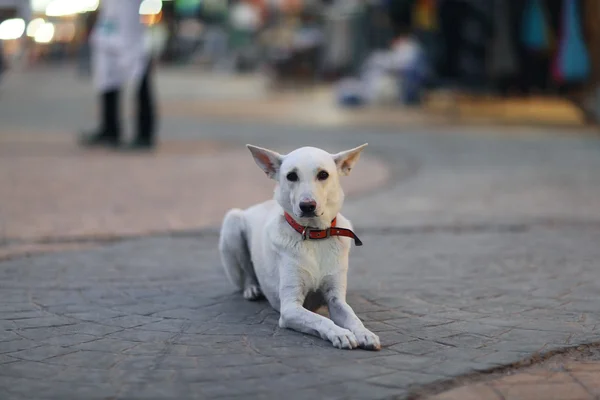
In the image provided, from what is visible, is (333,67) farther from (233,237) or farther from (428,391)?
(428,391)

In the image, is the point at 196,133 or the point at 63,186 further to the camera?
the point at 196,133

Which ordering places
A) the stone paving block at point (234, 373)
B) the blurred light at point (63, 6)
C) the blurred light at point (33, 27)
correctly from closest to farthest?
the stone paving block at point (234, 373)
the blurred light at point (33, 27)
the blurred light at point (63, 6)

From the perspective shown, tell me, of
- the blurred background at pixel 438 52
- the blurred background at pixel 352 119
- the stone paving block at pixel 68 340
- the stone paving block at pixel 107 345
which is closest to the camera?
the stone paving block at pixel 107 345

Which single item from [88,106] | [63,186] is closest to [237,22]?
[88,106]

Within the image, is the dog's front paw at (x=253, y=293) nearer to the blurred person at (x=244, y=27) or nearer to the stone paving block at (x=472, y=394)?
the stone paving block at (x=472, y=394)

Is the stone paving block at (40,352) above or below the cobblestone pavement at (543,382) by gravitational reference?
above

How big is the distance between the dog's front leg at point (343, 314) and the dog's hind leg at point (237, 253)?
78 cm

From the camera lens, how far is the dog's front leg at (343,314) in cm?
492

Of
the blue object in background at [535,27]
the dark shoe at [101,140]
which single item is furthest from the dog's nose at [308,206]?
the blue object in background at [535,27]

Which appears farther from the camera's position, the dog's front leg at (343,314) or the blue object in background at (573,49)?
the blue object in background at (573,49)

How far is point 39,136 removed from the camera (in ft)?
53.9

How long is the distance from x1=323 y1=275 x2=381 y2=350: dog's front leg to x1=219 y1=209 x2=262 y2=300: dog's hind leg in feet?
2.56

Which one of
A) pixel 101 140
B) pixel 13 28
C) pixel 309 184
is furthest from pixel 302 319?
pixel 101 140

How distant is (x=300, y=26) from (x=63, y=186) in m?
28.7
